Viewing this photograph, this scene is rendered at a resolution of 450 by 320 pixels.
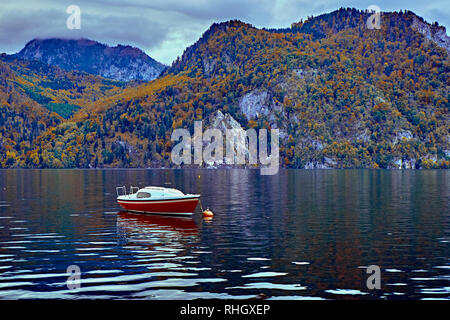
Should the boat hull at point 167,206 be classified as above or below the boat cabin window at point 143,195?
below

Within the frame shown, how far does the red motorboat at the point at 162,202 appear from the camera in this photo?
76.5 meters

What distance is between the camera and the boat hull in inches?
3009

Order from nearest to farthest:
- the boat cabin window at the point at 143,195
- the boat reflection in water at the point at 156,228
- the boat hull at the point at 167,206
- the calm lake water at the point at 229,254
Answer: the calm lake water at the point at 229,254, the boat reflection in water at the point at 156,228, the boat hull at the point at 167,206, the boat cabin window at the point at 143,195

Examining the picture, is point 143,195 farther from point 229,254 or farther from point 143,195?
point 229,254

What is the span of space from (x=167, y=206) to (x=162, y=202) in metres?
0.94

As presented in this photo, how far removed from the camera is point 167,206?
77438 millimetres

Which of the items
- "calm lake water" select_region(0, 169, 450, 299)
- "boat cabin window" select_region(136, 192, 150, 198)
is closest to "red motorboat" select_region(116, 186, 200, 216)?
"boat cabin window" select_region(136, 192, 150, 198)

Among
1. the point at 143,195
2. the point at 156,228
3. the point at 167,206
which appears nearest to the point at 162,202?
the point at 167,206

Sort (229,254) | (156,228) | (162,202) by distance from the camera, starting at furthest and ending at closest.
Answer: (162,202)
(156,228)
(229,254)

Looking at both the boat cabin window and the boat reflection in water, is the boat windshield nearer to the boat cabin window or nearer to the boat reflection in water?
the boat cabin window

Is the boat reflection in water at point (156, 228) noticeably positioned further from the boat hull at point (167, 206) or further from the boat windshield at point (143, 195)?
the boat windshield at point (143, 195)

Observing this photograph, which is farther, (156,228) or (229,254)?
(156,228)

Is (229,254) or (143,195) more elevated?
(143,195)

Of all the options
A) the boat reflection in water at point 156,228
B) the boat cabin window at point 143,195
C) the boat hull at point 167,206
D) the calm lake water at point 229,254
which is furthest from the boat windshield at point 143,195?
the calm lake water at point 229,254
